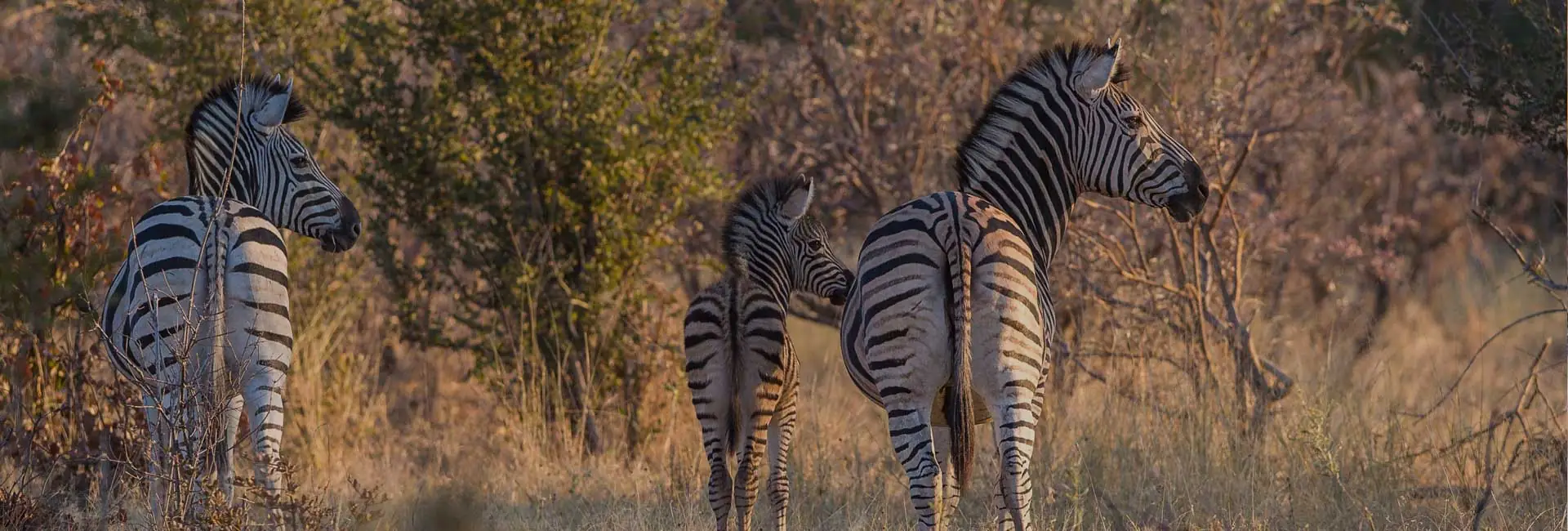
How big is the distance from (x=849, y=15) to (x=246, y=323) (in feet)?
19.2

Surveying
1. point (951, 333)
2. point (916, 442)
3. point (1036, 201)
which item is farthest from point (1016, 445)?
point (1036, 201)

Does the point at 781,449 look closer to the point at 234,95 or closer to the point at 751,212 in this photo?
the point at 751,212

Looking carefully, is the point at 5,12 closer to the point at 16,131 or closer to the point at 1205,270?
the point at 16,131

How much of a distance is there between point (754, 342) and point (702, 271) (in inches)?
211

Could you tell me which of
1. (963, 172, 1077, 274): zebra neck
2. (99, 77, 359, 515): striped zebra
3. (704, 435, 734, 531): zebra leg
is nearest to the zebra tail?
(963, 172, 1077, 274): zebra neck

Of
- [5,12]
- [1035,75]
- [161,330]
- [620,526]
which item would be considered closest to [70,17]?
[5,12]

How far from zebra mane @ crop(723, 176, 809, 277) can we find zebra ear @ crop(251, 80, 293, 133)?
81.3 inches

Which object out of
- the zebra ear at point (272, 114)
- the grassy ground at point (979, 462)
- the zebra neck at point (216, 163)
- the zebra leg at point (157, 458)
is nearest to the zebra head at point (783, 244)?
the grassy ground at point (979, 462)

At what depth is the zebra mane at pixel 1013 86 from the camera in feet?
20.7

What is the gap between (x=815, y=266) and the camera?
262 inches

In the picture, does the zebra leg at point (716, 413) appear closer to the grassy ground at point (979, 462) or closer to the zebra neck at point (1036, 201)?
the grassy ground at point (979, 462)

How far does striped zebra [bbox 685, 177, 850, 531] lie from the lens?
6.38m

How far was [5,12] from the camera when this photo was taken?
11406 mm

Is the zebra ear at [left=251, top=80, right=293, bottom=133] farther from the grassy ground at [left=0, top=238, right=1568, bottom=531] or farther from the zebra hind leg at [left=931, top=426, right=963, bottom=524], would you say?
the zebra hind leg at [left=931, top=426, right=963, bottom=524]
